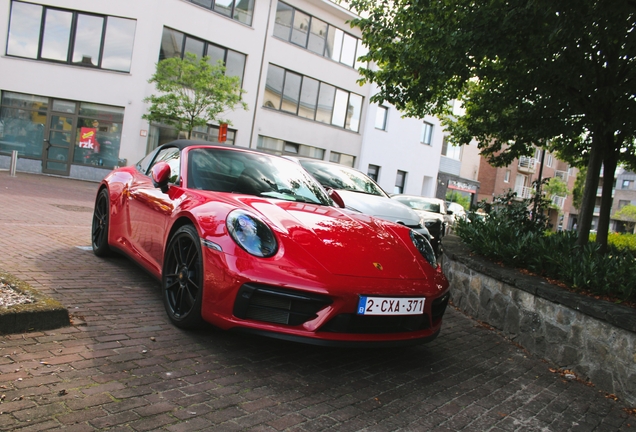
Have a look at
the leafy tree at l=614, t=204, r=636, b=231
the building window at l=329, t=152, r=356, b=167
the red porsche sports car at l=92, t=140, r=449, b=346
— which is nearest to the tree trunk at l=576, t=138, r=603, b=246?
the red porsche sports car at l=92, t=140, r=449, b=346

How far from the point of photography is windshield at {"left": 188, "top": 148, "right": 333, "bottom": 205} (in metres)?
4.16

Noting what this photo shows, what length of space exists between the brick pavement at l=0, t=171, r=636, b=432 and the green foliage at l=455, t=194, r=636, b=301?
0.84m

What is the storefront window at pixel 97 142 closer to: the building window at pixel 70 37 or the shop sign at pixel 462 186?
the building window at pixel 70 37

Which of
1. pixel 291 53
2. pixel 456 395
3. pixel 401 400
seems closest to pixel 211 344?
pixel 401 400

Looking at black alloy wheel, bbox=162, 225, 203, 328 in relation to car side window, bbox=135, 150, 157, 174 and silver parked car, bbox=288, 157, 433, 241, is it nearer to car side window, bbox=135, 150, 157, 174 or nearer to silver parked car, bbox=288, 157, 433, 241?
car side window, bbox=135, 150, 157, 174

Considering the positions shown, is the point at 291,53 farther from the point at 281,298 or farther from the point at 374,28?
the point at 281,298

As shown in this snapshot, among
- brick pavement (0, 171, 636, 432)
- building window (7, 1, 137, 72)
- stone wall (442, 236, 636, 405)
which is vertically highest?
building window (7, 1, 137, 72)

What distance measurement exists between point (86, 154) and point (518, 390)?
20590mm

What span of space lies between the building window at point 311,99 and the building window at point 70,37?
687 centimetres

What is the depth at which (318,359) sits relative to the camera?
3422 millimetres

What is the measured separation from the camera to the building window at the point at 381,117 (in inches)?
1202

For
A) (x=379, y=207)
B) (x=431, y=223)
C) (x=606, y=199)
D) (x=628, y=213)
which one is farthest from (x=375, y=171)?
(x=628, y=213)

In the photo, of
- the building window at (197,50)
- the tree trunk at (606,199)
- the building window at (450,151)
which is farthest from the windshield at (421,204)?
the building window at (450,151)

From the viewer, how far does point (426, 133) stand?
3509 cm
